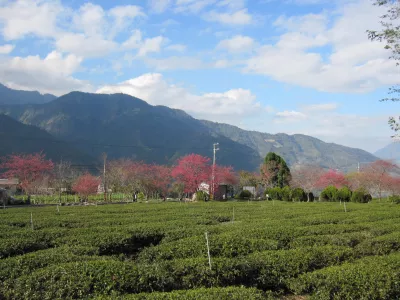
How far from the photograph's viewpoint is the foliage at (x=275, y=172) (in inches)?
2303

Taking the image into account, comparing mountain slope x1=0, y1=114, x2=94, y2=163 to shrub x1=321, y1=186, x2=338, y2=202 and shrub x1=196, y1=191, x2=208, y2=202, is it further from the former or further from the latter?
shrub x1=321, y1=186, x2=338, y2=202

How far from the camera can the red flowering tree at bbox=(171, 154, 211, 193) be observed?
50.7 metres

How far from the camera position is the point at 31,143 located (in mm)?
104188

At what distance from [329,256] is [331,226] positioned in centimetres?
599

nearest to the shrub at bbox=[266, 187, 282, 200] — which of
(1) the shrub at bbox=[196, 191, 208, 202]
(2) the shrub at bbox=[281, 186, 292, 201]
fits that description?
(2) the shrub at bbox=[281, 186, 292, 201]

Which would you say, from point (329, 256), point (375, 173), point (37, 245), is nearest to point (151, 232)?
point (37, 245)

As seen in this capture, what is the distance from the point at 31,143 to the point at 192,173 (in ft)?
241

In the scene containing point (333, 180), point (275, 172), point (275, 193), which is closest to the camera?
point (275, 193)

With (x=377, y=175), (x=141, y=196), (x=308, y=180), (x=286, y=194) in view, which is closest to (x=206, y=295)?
(x=286, y=194)

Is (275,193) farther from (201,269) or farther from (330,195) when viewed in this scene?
(201,269)

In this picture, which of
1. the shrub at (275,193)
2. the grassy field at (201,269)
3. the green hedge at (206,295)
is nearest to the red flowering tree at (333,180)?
the shrub at (275,193)

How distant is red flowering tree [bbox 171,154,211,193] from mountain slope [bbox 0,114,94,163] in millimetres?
59484

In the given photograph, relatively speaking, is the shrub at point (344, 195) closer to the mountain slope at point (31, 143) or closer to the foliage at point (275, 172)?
the foliage at point (275, 172)

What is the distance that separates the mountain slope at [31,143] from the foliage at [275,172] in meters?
64.4
